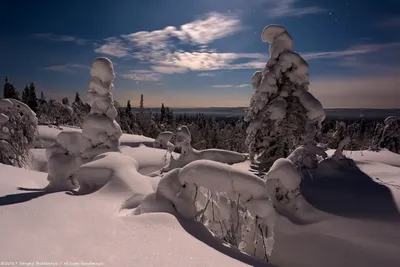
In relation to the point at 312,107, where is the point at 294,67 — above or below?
above

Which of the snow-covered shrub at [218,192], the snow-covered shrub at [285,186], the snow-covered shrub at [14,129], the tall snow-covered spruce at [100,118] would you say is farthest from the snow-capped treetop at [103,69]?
the snow-covered shrub at [285,186]

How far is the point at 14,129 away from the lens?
1007cm

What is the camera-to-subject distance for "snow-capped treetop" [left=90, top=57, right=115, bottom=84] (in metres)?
10.9

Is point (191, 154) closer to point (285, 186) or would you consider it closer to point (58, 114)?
point (285, 186)

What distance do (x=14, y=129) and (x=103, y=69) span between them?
438 cm

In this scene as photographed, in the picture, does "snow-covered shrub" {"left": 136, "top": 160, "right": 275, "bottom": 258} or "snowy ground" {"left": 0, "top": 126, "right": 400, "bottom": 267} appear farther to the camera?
"snow-covered shrub" {"left": 136, "top": 160, "right": 275, "bottom": 258}

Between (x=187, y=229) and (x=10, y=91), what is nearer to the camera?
(x=187, y=229)

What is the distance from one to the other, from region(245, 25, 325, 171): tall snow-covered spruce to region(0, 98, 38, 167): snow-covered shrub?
9.98 m

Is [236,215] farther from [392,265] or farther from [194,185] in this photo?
[392,265]

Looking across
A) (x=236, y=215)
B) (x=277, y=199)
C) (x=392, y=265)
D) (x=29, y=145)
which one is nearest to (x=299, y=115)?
(x=277, y=199)

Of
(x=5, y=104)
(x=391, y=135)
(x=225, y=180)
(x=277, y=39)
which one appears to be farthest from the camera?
(x=391, y=135)

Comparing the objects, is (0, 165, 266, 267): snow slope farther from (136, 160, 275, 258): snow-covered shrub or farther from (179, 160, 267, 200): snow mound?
(179, 160, 267, 200): snow mound

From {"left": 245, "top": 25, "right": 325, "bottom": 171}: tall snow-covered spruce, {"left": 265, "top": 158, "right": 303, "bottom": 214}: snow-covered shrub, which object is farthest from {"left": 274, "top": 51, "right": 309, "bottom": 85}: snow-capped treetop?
{"left": 265, "top": 158, "right": 303, "bottom": 214}: snow-covered shrub

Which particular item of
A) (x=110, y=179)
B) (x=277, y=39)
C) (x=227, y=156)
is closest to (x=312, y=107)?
(x=277, y=39)
